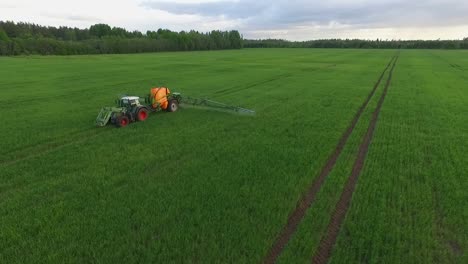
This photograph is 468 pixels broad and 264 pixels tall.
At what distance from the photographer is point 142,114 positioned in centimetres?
1553

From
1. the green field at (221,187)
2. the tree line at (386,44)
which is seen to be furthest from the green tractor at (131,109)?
the tree line at (386,44)

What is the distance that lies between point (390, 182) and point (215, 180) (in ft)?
15.7

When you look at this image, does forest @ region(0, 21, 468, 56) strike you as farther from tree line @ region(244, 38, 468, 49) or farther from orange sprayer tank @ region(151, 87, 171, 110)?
orange sprayer tank @ region(151, 87, 171, 110)

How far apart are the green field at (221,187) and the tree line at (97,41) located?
3326 inches

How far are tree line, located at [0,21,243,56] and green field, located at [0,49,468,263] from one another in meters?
84.5

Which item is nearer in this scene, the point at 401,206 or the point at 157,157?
the point at 401,206

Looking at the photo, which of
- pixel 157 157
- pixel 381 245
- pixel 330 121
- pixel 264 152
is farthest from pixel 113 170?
pixel 330 121

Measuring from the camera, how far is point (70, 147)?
12.1 m

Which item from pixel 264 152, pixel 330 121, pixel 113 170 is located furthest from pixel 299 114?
pixel 113 170

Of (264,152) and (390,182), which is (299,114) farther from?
(390,182)

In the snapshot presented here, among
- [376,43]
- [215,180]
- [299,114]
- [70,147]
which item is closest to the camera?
[215,180]

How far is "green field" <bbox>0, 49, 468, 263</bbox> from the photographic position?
6.50 metres

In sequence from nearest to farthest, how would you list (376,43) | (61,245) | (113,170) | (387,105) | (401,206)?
1. (61,245)
2. (401,206)
3. (113,170)
4. (387,105)
5. (376,43)

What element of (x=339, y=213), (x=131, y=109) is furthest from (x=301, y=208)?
(x=131, y=109)
